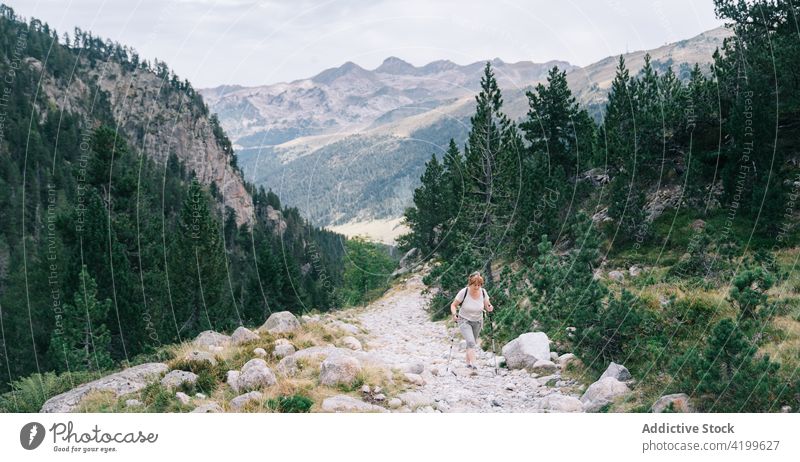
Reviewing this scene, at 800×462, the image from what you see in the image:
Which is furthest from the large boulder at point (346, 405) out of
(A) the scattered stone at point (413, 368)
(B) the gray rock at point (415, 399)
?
(A) the scattered stone at point (413, 368)

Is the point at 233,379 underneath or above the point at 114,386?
Answer: above

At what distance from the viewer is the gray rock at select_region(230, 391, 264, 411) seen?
429 inches

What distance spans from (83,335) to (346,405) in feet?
95.9

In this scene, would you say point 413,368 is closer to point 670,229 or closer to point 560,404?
point 560,404

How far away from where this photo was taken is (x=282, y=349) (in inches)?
645

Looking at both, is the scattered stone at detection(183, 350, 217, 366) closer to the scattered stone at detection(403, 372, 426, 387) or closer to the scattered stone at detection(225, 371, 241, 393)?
the scattered stone at detection(225, 371, 241, 393)

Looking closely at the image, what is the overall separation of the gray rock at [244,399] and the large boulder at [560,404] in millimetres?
5753

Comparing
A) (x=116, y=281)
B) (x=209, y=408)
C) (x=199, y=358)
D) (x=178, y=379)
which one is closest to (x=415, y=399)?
(x=209, y=408)

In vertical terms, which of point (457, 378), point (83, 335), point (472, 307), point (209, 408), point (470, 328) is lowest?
point (83, 335)

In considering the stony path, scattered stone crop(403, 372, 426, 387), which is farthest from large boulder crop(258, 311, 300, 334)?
scattered stone crop(403, 372, 426, 387)
